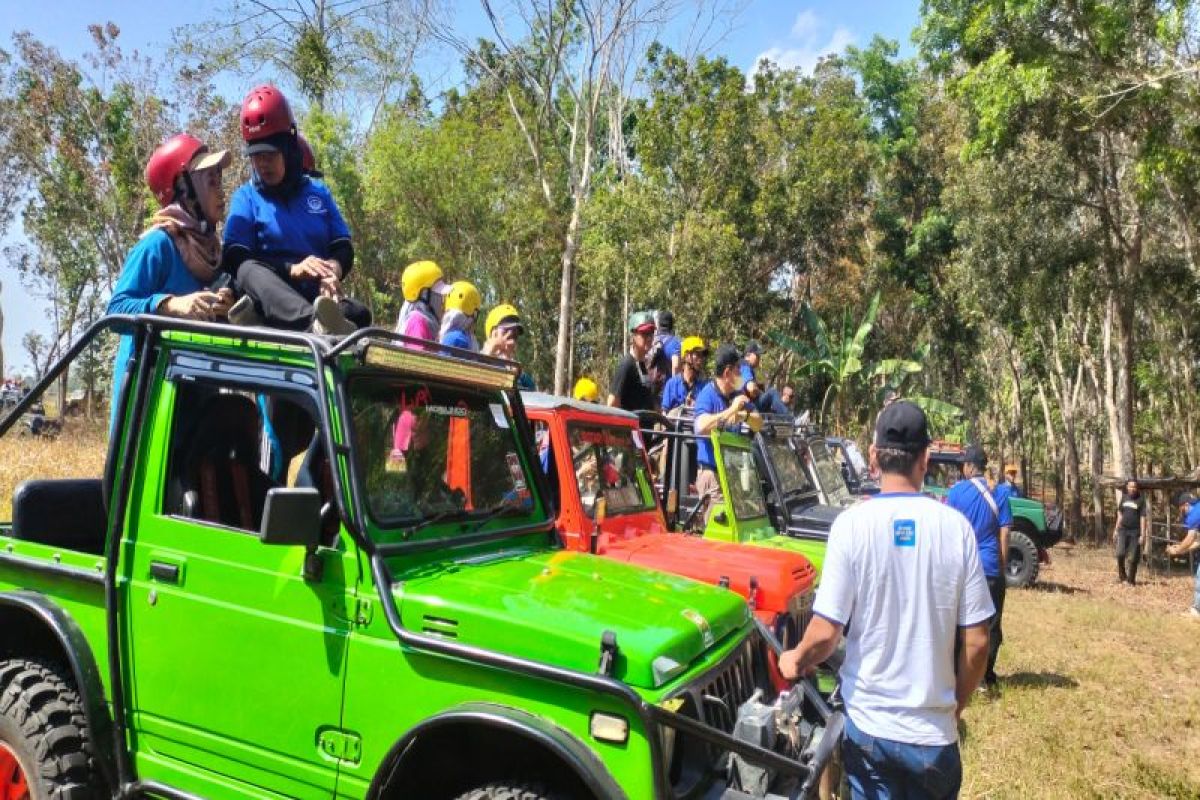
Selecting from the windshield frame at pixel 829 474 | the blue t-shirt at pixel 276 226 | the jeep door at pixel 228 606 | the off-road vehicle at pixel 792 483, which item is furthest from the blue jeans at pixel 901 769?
the windshield frame at pixel 829 474

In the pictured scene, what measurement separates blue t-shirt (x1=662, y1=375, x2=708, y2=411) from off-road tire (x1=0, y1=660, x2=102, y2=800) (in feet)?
18.7

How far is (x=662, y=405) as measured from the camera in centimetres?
828

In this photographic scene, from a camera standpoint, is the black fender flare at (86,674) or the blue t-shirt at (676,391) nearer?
the black fender flare at (86,674)

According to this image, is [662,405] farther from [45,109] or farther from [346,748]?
[45,109]

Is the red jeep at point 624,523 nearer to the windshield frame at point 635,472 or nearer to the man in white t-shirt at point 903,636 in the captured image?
the windshield frame at point 635,472

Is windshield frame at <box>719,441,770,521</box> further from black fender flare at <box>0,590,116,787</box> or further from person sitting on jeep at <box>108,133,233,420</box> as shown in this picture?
black fender flare at <box>0,590,116,787</box>

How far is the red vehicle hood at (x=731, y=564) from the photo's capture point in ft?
15.6

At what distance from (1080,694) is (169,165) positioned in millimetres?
7833

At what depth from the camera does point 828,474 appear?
8.17 m

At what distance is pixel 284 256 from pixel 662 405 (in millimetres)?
4712

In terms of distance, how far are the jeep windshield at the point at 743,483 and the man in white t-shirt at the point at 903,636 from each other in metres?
3.51

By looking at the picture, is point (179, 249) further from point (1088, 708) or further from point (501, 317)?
point (1088, 708)

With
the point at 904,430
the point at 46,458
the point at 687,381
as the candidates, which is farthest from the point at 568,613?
the point at 46,458

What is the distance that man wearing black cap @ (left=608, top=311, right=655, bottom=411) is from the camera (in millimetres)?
7684
